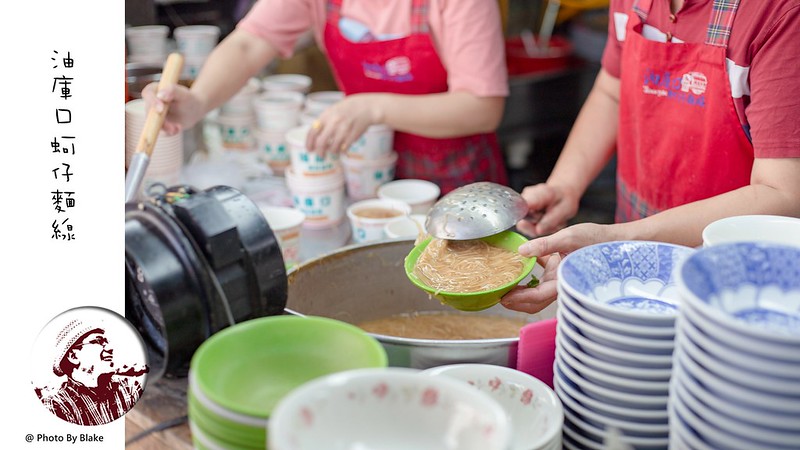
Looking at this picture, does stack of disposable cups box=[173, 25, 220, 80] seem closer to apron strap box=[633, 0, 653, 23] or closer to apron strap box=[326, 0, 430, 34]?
apron strap box=[326, 0, 430, 34]

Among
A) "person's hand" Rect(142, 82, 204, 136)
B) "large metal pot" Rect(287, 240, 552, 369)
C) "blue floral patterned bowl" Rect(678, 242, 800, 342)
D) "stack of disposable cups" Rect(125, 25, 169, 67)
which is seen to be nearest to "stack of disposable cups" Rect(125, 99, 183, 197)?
"person's hand" Rect(142, 82, 204, 136)

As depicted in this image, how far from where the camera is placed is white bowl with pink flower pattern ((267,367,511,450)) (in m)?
0.98

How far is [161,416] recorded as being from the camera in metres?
1.54

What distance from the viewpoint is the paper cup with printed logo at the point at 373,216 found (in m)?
2.32

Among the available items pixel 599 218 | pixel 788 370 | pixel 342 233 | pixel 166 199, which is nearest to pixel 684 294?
pixel 788 370

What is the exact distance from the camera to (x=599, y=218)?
5.02 m

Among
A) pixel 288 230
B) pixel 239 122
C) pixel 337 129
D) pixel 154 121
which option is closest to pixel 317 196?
pixel 337 129

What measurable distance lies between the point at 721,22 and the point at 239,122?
1.83 m

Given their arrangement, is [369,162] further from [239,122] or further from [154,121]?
[154,121]

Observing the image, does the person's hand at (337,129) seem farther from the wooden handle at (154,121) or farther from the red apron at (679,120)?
the red apron at (679,120)

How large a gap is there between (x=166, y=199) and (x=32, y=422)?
0.50 meters

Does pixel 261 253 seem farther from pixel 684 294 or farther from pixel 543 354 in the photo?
pixel 684 294

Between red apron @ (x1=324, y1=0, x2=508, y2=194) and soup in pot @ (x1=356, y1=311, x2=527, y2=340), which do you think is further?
red apron @ (x1=324, y1=0, x2=508, y2=194)

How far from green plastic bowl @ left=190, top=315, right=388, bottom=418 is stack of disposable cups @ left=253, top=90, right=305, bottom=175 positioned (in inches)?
70.9
